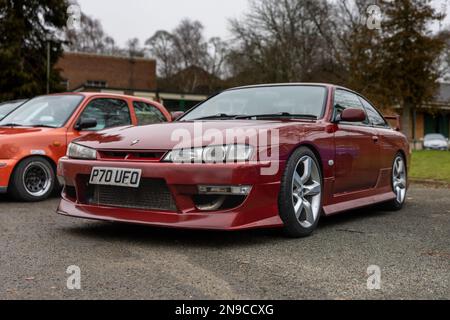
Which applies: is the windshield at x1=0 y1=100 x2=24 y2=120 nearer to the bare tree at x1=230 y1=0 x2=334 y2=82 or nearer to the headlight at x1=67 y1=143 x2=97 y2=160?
the headlight at x1=67 y1=143 x2=97 y2=160

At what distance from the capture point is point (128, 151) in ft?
13.9

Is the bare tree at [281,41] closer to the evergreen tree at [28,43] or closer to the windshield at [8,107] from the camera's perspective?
the evergreen tree at [28,43]

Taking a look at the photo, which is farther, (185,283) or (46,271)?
(46,271)

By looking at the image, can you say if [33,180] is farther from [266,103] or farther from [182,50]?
[182,50]

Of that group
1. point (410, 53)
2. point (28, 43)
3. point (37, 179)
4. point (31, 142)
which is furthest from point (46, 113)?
point (410, 53)

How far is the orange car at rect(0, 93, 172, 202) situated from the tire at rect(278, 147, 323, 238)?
3613mm

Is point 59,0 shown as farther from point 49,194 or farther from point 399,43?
point 49,194

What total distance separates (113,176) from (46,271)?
3.48ft

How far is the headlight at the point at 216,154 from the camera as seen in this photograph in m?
3.95

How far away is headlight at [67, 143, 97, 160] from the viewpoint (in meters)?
4.48

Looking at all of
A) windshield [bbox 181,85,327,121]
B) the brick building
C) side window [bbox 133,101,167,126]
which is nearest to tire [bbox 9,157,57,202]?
side window [bbox 133,101,167,126]

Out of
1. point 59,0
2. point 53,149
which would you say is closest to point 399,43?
point 59,0
